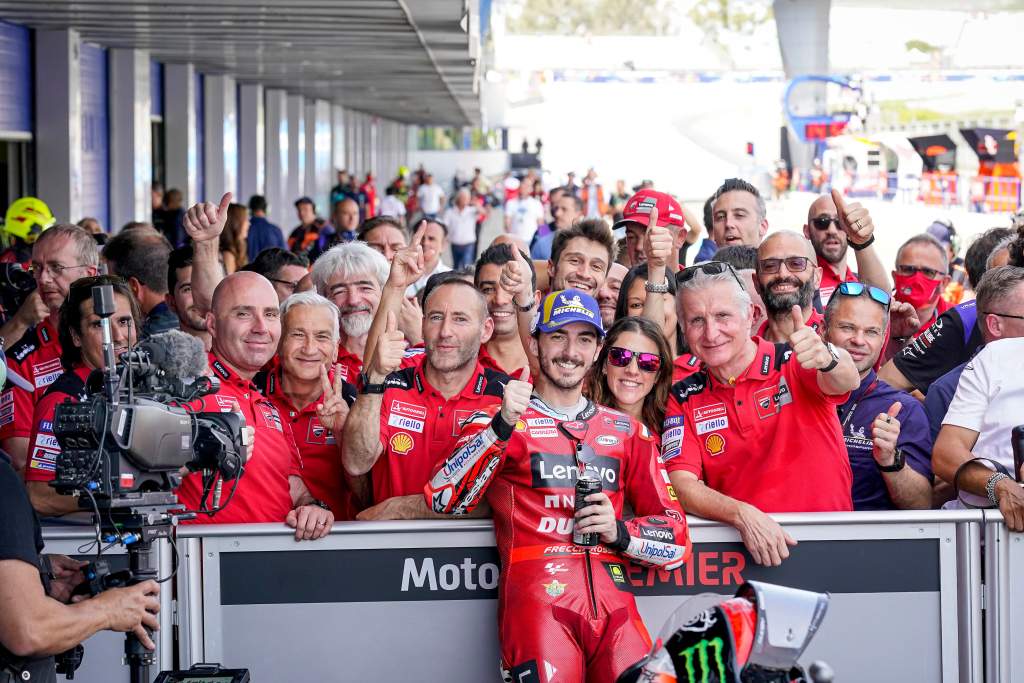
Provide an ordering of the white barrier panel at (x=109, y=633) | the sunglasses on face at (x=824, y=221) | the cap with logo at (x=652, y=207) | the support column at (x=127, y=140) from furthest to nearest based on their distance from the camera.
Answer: the support column at (x=127, y=140)
the sunglasses on face at (x=824, y=221)
the cap with logo at (x=652, y=207)
the white barrier panel at (x=109, y=633)

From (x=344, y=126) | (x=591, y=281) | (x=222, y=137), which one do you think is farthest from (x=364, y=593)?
(x=344, y=126)

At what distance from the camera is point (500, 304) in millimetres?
5582

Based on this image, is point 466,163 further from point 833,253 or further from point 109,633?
point 109,633

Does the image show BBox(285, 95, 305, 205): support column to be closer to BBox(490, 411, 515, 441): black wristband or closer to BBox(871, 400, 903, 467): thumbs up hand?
BBox(871, 400, 903, 467): thumbs up hand

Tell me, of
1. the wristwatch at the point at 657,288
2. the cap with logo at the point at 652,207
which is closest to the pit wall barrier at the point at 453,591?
the wristwatch at the point at 657,288

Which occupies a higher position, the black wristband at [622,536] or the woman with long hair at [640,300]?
the woman with long hair at [640,300]

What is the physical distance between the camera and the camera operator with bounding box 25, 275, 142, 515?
4.32m

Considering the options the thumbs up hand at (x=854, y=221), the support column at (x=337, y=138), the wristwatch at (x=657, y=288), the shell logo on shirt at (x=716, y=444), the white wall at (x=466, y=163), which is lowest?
the shell logo on shirt at (x=716, y=444)

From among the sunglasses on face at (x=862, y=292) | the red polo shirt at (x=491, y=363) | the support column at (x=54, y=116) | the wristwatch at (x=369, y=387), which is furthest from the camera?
the support column at (x=54, y=116)

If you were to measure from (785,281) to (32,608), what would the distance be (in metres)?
3.66

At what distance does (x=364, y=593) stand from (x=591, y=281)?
2.25 m

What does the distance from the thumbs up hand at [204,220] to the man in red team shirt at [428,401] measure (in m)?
1.42

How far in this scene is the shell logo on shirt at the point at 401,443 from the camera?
4.61m

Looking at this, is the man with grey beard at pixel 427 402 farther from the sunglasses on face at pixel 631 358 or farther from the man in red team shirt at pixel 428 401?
the sunglasses on face at pixel 631 358
